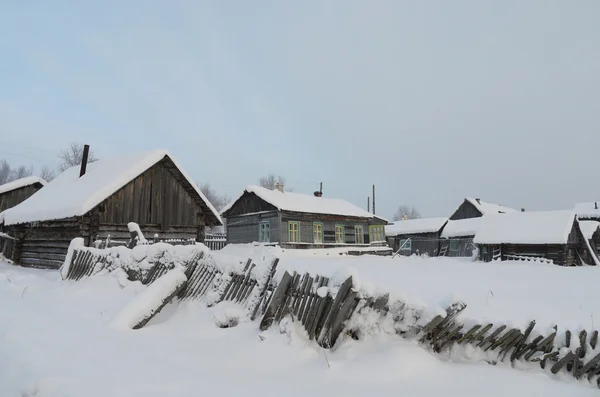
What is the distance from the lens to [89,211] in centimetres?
1447

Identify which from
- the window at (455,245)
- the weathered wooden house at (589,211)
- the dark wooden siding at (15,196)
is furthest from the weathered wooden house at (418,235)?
the dark wooden siding at (15,196)

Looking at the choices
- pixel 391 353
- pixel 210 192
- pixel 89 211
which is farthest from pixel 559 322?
pixel 210 192

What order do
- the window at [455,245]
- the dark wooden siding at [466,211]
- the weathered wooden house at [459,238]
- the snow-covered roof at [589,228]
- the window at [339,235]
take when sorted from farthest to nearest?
1. the dark wooden siding at [466,211]
2. the window at [455,245]
3. the weathered wooden house at [459,238]
4. the window at [339,235]
5. the snow-covered roof at [589,228]

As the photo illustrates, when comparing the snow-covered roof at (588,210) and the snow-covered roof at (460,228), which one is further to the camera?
the snow-covered roof at (588,210)

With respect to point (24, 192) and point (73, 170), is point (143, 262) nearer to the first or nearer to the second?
point (73, 170)

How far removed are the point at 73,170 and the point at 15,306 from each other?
16.8 meters

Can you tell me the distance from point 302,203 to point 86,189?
51.7ft

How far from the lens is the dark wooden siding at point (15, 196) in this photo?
29453 mm

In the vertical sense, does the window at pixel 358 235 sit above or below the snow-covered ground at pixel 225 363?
above

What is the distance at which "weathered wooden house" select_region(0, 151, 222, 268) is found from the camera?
14.8 meters

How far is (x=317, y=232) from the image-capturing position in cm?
2822

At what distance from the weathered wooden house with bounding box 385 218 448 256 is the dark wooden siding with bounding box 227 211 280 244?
692 inches

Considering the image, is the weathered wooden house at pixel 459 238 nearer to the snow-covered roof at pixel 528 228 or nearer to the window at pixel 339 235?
the snow-covered roof at pixel 528 228

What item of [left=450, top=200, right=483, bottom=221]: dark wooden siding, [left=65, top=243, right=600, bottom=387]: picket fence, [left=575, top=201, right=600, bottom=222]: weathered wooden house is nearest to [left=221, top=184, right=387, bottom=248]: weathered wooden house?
[left=65, top=243, right=600, bottom=387]: picket fence
